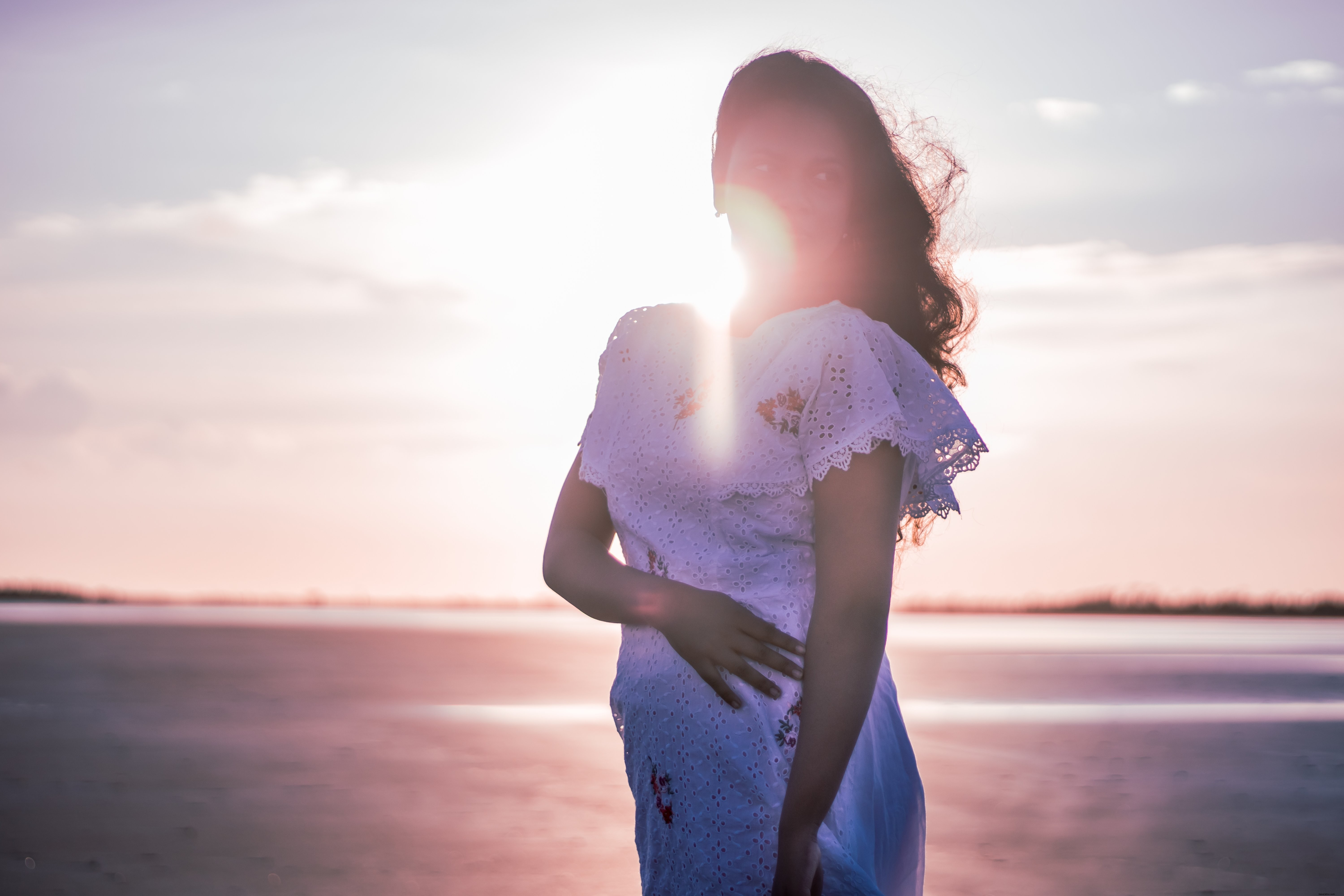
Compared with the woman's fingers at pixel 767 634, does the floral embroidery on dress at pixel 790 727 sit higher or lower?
lower

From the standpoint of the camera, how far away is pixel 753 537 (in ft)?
5.63

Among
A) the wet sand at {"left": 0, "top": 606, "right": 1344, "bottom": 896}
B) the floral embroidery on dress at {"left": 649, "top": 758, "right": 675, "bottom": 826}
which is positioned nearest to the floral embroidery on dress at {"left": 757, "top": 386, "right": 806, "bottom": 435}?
the floral embroidery on dress at {"left": 649, "top": 758, "right": 675, "bottom": 826}

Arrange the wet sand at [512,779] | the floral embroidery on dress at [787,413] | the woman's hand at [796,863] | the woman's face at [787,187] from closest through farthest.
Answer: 1. the woman's hand at [796,863]
2. the floral embroidery on dress at [787,413]
3. the woman's face at [787,187]
4. the wet sand at [512,779]

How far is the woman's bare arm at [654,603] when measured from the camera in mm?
1635

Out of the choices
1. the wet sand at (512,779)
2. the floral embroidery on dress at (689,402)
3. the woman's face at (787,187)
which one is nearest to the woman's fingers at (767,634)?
the floral embroidery on dress at (689,402)

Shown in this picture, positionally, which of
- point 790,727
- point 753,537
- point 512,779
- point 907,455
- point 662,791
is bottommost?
point 512,779

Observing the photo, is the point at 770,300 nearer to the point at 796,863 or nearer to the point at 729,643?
the point at 729,643

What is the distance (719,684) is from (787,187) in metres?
0.77

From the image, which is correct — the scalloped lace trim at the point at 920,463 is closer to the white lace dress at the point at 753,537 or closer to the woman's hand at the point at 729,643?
the white lace dress at the point at 753,537

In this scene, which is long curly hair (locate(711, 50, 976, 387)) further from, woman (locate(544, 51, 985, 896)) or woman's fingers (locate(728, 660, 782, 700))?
woman's fingers (locate(728, 660, 782, 700))

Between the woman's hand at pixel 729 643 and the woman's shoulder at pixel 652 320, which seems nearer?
the woman's hand at pixel 729 643

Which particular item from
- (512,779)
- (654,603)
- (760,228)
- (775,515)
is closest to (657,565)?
(654,603)

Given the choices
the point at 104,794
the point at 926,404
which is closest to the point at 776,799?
the point at 926,404

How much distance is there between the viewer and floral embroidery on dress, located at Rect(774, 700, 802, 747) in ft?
5.45
